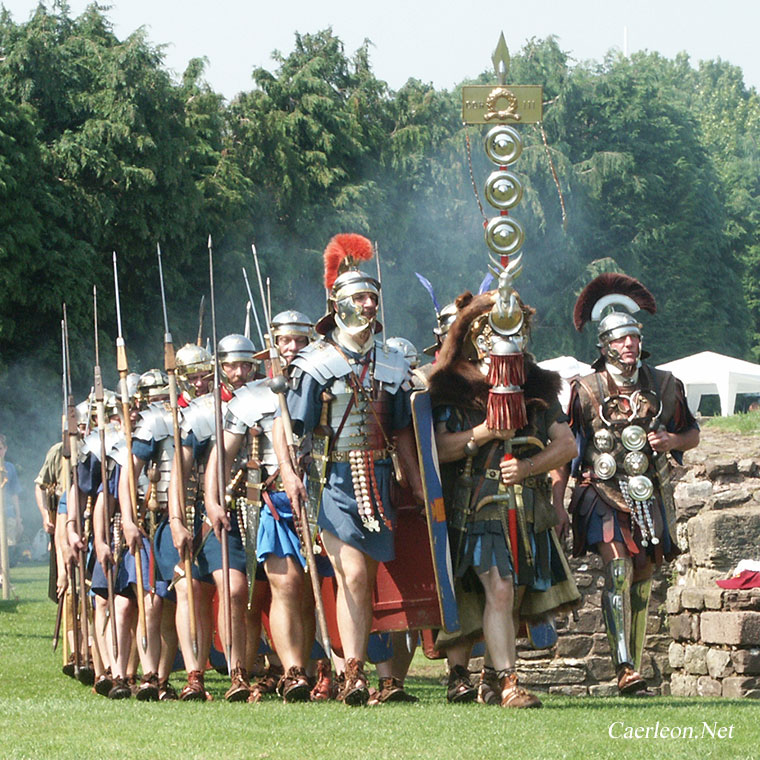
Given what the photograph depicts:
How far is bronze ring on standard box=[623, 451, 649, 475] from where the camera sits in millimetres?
9172

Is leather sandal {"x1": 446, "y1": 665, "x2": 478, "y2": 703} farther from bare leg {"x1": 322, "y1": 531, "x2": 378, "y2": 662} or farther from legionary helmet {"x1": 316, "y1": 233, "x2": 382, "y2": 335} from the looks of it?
legionary helmet {"x1": 316, "y1": 233, "x2": 382, "y2": 335}

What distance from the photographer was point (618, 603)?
29.7 feet

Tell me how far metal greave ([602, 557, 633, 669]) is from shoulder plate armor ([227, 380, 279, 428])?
6.58 feet

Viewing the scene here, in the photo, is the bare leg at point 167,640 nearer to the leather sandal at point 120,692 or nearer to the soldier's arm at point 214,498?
the leather sandal at point 120,692

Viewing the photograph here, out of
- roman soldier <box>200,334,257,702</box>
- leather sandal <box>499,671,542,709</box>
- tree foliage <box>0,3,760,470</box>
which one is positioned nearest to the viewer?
leather sandal <box>499,671,542,709</box>

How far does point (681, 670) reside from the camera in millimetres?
10641

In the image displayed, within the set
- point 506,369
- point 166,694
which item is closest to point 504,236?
point 506,369

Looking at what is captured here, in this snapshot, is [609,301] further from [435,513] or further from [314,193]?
[314,193]

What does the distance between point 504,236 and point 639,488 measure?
1948mm

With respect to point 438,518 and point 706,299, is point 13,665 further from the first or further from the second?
point 706,299

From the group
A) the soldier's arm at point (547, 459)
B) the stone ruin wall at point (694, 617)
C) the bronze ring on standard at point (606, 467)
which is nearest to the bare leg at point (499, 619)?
the soldier's arm at point (547, 459)

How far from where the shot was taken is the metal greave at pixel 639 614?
9.15 m

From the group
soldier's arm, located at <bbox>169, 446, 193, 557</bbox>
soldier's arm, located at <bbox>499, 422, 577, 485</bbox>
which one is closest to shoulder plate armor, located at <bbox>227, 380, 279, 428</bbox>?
soldier's arm, located at <bbox>169, 446, 193, 557</bbox>

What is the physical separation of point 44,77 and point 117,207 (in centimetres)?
250
